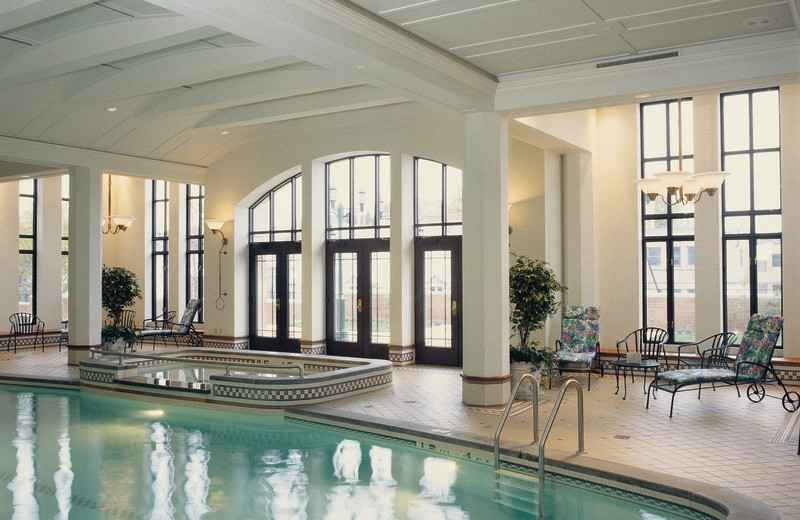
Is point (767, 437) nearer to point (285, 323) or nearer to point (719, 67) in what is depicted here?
point (719, 67)

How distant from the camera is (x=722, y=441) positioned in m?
6.83

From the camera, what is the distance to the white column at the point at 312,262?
13.2 metres

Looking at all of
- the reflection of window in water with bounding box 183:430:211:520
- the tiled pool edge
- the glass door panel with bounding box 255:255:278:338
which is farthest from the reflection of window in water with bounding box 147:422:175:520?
the glass door panel with bounding box 255:255:278:338

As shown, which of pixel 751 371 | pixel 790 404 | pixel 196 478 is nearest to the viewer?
pixel 196 478

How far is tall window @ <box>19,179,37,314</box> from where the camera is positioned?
54.3 ft

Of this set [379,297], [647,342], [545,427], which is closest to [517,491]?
[545,427]

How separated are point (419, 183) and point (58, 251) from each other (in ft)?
32.1

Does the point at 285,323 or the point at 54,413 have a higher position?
the point at 285,323

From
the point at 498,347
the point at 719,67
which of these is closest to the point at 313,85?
the point at 498,347

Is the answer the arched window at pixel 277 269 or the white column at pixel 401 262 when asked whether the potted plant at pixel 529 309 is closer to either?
the white column at pixel 401 262

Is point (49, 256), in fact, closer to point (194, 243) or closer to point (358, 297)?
point (194, 243)

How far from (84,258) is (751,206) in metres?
10.8

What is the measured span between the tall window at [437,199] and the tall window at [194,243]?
6.73m

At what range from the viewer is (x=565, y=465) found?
6.00 metres
